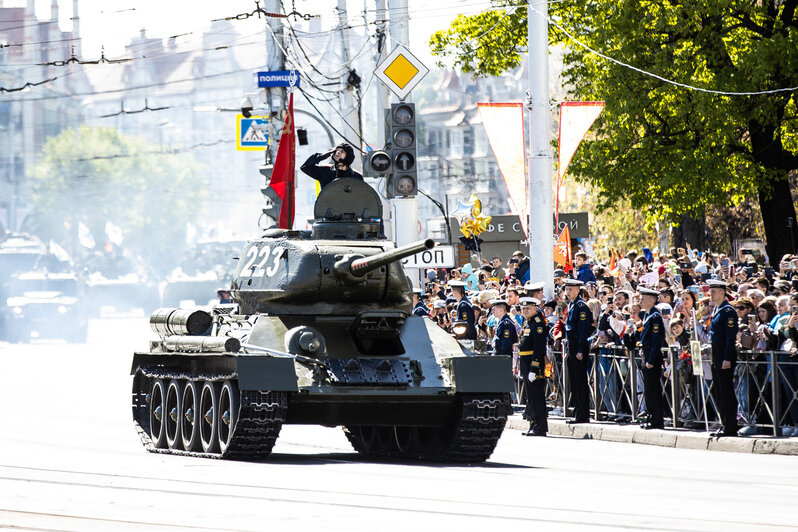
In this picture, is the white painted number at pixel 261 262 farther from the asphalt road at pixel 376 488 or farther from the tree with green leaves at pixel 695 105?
the tree with green leaves at pixel 695 105

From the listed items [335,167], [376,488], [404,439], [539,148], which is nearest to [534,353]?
[404,439]

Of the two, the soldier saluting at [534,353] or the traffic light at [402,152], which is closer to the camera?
the soldier saluting at [534,353]

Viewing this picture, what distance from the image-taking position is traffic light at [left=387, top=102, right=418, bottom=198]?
20.9m

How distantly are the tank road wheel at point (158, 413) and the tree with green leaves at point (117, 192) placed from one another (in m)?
62.3

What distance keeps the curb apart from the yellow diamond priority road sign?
212 inches

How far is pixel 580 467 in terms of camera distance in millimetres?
14914

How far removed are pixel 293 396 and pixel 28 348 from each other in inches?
1116

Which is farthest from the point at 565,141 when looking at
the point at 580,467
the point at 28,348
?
the point at 28,348

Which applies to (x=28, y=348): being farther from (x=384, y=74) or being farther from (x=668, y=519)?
(x=668, y=519)

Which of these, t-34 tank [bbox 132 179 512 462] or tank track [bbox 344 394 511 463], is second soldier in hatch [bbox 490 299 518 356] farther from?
tank track [bbox 344 394 511 463]

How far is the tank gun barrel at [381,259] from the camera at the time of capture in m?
15.0

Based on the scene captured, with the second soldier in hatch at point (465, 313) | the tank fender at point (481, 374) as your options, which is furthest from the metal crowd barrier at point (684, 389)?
the tank fender at point (481, 374)

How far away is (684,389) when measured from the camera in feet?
62.6

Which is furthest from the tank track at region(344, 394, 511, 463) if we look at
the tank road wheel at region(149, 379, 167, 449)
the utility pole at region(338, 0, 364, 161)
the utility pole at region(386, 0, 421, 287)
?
the utility pole at region(338, 0, 364, 161)
